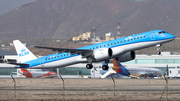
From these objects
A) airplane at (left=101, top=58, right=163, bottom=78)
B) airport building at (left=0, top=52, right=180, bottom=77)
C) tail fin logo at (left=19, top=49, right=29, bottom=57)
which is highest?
tail fin logo at (left=19, top=49, right=29, bottom=57)

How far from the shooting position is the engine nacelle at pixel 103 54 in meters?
50.4

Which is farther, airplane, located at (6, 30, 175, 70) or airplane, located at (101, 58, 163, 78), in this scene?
airplane, located at (101, 58, 163, 78)

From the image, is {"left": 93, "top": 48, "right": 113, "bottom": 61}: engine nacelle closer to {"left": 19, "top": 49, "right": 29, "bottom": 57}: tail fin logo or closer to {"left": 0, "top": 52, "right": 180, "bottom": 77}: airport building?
{"left": 19, "top": 49, "right": 29, "bottom": 57}: tail fin logo

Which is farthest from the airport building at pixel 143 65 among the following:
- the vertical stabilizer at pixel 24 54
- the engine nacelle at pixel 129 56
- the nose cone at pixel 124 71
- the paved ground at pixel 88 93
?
the paved ground at pixel 88 93

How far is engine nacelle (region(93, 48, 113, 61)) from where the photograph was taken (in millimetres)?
50409

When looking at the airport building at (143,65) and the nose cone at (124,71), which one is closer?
the nose cone at (124,71)

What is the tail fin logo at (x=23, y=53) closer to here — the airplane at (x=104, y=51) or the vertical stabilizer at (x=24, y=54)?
the vertical stabilizer at (x=24, y=54)

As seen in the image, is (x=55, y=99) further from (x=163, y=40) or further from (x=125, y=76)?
(x=125, y=76)

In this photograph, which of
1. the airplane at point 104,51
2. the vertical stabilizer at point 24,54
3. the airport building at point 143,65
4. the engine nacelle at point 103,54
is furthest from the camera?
the airport building at point 143,65

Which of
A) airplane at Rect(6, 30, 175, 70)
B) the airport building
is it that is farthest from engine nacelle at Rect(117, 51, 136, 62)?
the airport building

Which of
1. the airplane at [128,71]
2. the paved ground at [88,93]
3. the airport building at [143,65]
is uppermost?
the airport building at [143,65]

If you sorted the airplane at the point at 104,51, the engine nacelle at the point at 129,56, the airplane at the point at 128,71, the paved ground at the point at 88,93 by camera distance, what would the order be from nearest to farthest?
the paved ground at the point at 88,93
the airplane at the point at 104,51
the engine nacelle at the point at 129,56
the airplane at the point at 128,71

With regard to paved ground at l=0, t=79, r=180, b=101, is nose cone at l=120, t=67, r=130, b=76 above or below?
above

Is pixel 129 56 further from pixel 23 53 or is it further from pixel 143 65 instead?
pixel 143 65
